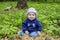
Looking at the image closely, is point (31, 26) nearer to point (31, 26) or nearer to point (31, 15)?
point (31, 26)

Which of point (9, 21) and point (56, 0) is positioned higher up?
point (9, 21)

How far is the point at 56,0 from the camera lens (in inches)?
583

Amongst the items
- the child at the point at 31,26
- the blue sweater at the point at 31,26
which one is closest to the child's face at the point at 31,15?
the child at the point at 31,26

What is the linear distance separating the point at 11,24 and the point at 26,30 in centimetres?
103

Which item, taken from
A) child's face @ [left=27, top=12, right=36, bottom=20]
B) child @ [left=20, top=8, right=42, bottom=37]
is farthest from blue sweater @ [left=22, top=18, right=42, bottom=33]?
child's face @ [left=27, top=12, right=36, bottom=20]

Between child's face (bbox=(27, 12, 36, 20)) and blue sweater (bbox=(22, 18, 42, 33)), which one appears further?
blue sweater (bbox=(22, 18, 42, 33))

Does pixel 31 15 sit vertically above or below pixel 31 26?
above

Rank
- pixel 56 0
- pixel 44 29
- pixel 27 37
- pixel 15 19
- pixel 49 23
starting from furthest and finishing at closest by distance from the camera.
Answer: pixel 56 0 → pixel 15 19 → pixel 49 23 → pixel 44 29 → pixel 27 37

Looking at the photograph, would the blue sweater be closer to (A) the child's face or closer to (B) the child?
(B) the child

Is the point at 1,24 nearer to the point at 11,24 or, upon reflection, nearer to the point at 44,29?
the point at 11,24

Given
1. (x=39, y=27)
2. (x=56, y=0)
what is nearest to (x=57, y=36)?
(x=39, y=27)

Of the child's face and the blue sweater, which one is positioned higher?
the child's face

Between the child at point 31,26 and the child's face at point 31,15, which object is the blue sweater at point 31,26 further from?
the child's face at point 31,15

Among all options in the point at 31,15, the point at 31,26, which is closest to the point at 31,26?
the point at 31,26
